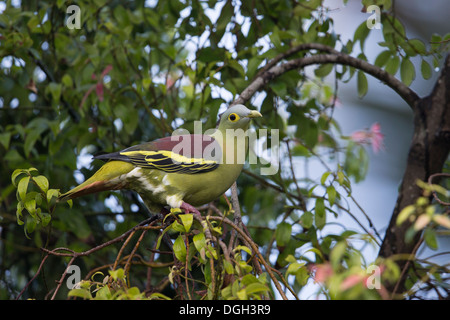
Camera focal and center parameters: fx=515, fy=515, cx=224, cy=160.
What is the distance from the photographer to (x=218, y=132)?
271cm

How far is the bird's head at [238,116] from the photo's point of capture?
8.56 feet

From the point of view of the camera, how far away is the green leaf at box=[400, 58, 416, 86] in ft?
10.2

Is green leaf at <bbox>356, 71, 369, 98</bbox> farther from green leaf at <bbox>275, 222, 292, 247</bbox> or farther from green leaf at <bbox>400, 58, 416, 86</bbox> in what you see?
green leaf at <bbox>275, 222, 292, 247</bbox>

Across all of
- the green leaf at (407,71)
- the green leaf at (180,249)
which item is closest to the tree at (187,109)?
the green leaf at (407,71)

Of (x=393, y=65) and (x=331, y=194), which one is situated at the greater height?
(x=393, y=65)

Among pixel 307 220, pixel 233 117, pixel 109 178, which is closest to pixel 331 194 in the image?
pixel 307 220

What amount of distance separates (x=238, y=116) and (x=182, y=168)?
1.28 ft

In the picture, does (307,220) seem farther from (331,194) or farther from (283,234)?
(331,194)

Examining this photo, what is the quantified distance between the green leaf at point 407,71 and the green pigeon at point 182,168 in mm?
1093

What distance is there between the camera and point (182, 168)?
256 centimetres

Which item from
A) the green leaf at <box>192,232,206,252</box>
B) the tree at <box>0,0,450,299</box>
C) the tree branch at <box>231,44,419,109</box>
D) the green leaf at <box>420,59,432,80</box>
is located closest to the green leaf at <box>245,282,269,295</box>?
the green leaf at <box>192,232,206,252</box>

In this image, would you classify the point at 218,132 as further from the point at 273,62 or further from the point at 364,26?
the point at 364,26

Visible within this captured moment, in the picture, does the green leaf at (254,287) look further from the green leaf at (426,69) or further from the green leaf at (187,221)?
the green leaf at (426,69)
